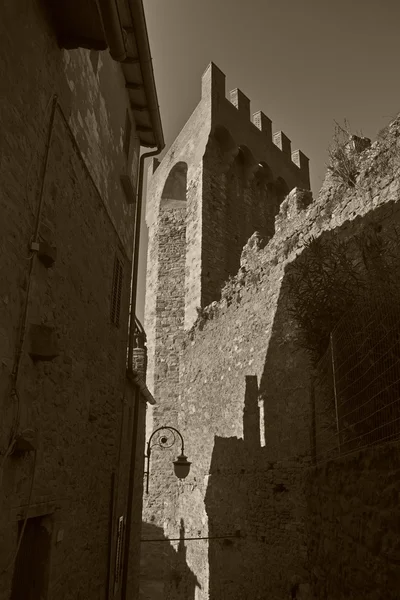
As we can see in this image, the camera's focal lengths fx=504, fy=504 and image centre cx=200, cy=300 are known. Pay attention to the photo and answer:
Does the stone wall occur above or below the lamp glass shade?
below

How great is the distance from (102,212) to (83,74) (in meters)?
1.65

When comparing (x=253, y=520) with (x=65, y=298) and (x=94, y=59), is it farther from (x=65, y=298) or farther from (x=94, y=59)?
(x=94, y=59)

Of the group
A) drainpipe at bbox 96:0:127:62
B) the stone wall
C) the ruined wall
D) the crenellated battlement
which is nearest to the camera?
the stone wall

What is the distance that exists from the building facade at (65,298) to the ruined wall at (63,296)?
0.02m

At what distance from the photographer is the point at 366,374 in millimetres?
4531

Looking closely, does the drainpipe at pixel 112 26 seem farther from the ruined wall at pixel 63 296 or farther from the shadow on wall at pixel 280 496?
the shadow on wall at pixel 280 496

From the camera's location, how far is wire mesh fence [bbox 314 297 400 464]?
398cm

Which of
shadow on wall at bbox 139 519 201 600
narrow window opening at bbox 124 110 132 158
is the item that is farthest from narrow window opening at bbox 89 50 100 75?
shadow on wall at bbox 139 519 201 600

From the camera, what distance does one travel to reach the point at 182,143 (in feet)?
66.0

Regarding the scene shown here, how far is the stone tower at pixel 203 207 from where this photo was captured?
16.6 meters

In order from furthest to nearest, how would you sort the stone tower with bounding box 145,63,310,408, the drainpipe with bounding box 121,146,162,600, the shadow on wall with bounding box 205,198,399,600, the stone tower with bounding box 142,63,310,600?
the stone tower with bounding box 145,63,310,408 < the stone tower with bounding box 142,63,310,600 < the drainpipe with bounding box 121,146,162,600 < the shadow on wall with bounding box 205,198,399,600

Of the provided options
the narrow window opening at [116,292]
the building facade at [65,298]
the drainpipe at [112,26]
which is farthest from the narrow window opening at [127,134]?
the drainpipe at [112,26]

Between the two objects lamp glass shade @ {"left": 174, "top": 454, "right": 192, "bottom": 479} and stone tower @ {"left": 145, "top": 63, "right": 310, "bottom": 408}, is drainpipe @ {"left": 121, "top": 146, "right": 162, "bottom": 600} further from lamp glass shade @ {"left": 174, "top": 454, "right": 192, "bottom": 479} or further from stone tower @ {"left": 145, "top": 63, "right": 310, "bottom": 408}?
stone tower @ {"left": 145, "top": 63, "right": 310, "bottom": 408}

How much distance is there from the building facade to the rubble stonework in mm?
2398
